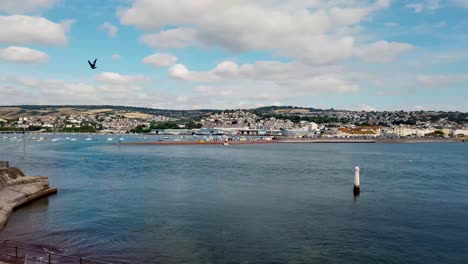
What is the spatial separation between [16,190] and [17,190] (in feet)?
0.23

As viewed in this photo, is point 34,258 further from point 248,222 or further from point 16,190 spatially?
point 16,190

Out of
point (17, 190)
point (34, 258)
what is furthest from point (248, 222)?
point (17, 190)

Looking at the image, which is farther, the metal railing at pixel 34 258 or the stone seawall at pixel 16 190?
the stone seawall at pixel 16 190

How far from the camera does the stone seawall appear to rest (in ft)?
80.9

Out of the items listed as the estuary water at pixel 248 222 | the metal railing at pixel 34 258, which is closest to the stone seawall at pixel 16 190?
the estuary water at pixel 248 222

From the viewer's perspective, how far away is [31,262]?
49.4 feet

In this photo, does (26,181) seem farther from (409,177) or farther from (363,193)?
(409,177)

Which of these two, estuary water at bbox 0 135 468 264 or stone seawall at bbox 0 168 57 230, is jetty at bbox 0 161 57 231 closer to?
stone seawall at bbox 0 168 57 230

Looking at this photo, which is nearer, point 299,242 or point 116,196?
point 299,242

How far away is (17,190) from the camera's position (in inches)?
1101

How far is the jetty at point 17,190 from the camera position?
81.0 ft

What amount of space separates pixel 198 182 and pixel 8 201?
17.9 m

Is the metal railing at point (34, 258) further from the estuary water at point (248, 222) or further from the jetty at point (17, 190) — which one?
the jetty at point (17, 190)

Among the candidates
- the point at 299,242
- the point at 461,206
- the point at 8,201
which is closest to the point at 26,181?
the point at 8,201
